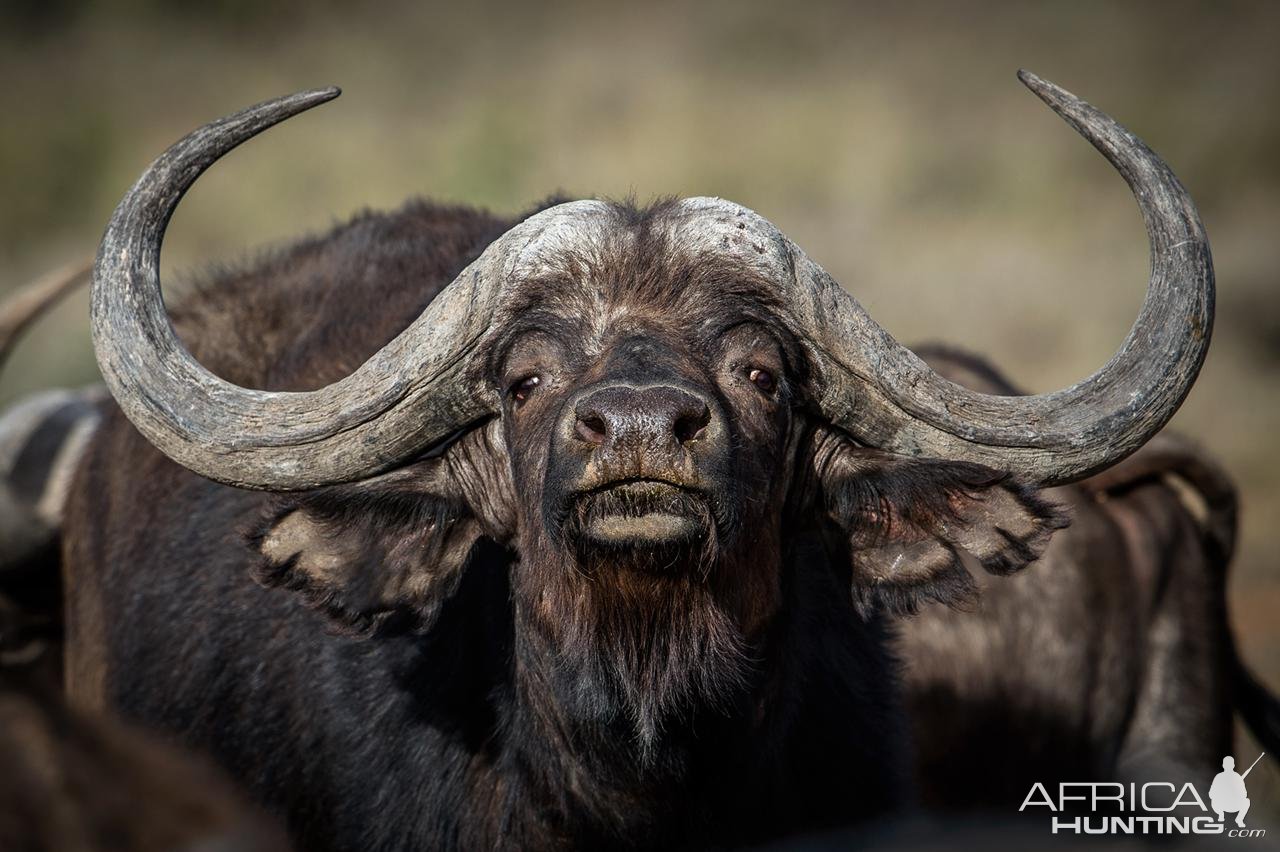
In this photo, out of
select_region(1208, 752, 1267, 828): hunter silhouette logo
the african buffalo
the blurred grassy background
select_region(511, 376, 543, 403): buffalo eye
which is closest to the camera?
the african buffalo

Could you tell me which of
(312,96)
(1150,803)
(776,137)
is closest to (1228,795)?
(1150,803)

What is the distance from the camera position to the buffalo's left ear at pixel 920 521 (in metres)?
4.00

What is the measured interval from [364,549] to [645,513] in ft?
3.28

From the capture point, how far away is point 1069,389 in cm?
409

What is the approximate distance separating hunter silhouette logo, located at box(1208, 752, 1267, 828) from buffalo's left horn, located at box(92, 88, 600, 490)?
148 inches

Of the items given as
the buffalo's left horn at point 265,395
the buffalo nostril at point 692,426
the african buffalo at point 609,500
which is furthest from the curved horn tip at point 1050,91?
the buffalo nostril at point 692,426

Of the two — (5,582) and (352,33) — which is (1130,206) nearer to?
(352,33)

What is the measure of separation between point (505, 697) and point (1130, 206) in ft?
40.0

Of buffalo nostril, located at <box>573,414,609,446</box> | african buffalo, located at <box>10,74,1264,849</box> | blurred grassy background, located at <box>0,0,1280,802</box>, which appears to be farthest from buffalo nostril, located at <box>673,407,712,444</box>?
blurred grassy background, located at <box>0,0,1280,802</box>

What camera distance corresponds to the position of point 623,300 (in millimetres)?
3904

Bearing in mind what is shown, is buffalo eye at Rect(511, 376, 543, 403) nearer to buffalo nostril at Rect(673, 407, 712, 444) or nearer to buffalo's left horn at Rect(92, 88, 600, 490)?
buffalo's left horn at Rect(92, 88, 600, 490)

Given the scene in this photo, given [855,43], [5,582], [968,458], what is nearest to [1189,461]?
[968,458]

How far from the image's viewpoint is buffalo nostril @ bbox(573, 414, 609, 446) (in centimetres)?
341

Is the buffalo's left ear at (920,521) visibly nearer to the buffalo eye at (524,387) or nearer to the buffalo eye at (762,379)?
the buffalo eye at (762,379)
